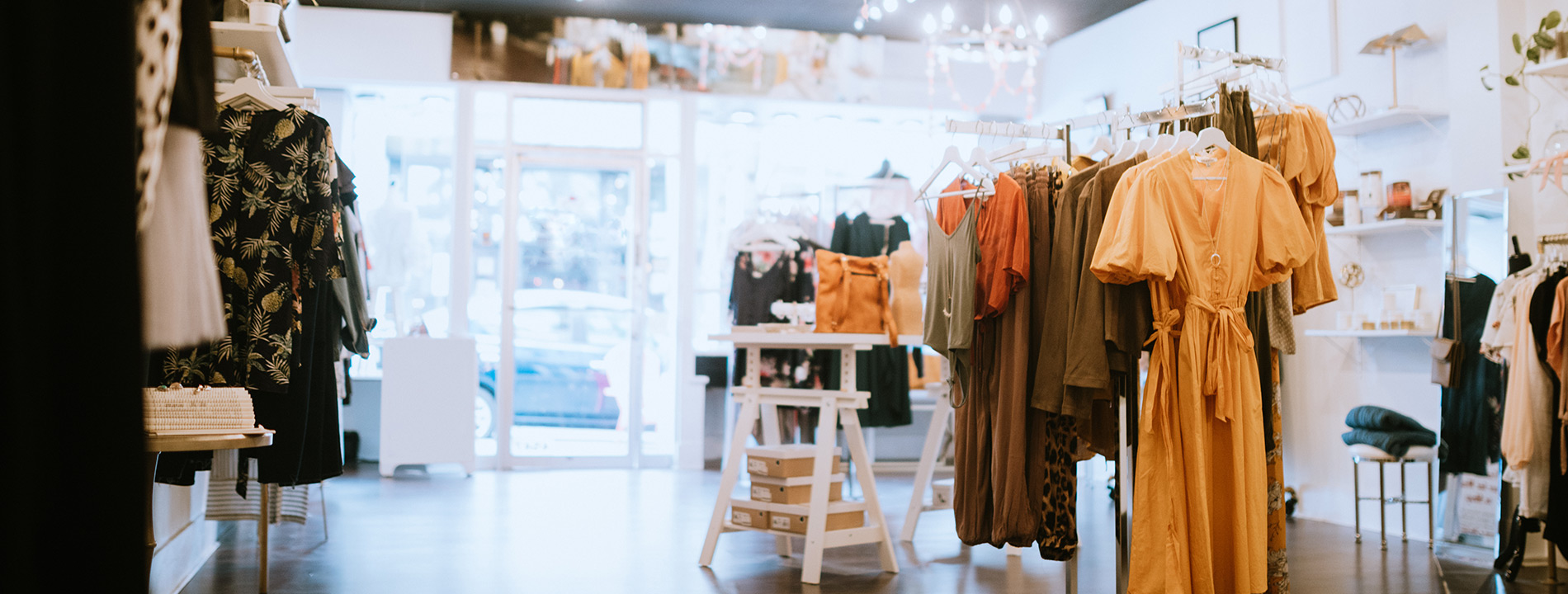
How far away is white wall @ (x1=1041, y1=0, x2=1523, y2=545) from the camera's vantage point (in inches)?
173

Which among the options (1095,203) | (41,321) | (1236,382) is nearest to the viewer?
(41,321)

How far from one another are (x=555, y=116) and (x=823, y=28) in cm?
194

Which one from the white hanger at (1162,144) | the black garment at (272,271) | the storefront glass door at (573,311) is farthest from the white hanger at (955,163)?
the storefront glass door at (573,311)

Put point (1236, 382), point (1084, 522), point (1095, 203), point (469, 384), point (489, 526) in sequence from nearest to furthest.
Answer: point (1236, 382)
point (1095, 203)
point (489, 526)
point (1084, 522)
point (469, 384)

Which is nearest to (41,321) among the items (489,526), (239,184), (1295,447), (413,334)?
(239,184)

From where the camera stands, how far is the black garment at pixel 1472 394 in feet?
13.4

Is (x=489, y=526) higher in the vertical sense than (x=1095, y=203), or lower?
lower

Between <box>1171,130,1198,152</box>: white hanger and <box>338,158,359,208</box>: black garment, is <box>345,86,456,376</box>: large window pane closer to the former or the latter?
<box>338,158,359,208</box>: black garment

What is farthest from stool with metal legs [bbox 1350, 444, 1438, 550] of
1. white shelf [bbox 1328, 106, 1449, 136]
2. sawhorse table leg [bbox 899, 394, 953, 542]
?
sawhorse table leg [bbox 899, 394, 953, 542]

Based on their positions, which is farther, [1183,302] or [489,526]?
[489,526]

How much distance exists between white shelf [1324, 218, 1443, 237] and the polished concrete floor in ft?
4.48

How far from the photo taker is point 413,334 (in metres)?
6.50

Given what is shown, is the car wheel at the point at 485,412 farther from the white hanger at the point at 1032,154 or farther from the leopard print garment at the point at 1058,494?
the leopard print garment at the point at 1058,494

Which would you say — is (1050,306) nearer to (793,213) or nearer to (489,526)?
(489,526)
